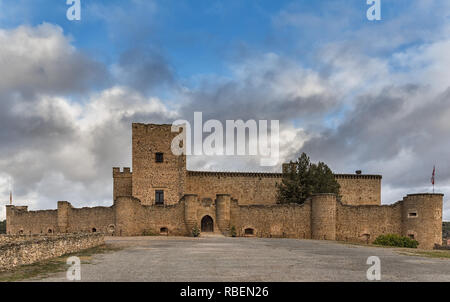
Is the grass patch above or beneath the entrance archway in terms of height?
above

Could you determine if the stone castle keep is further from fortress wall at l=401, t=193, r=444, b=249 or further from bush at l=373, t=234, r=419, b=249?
bush at l=373, t=234, r=419, b=249

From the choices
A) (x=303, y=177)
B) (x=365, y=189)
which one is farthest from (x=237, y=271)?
(x=365, y=189)

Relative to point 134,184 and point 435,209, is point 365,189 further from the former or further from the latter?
point 134,184

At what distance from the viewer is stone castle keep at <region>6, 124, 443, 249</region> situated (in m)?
34.2

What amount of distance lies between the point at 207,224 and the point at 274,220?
6.37 meters

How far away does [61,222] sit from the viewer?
39469mm

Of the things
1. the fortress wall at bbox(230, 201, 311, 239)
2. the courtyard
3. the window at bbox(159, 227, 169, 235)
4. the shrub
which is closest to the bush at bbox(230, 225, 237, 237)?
the fortress wall at bbox(230, 201, 311, 239)

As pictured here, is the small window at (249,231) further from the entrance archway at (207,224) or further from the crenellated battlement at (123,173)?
the crenellated battlement at (123,173)

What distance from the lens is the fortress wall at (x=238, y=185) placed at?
4603 centimetres

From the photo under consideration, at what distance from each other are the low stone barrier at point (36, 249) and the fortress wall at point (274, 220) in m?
16.6

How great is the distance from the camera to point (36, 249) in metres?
15.1

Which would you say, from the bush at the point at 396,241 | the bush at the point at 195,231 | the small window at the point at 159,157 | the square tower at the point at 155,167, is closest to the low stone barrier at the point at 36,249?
the bush at the point at 195,231

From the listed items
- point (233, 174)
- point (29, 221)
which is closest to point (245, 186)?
point (233, 174)

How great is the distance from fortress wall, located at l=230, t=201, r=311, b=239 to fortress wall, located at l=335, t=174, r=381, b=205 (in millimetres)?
17207
